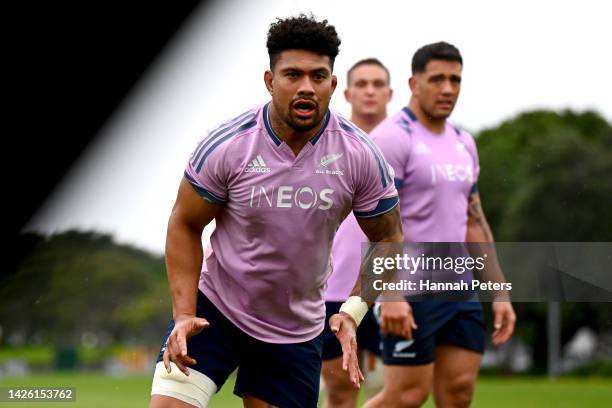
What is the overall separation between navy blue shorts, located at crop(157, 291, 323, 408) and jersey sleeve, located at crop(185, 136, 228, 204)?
0.59 meters

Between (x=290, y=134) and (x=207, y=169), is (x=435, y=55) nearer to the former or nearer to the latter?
(x=290, y=134)

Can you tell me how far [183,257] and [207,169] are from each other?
16.2 inches

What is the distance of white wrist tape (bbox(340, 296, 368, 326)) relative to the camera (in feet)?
18.2

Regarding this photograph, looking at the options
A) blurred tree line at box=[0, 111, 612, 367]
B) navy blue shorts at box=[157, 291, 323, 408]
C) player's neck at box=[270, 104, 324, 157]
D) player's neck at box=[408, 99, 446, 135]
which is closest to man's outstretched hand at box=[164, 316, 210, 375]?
navy blue shorts at box=[157, 291, 323, 408]

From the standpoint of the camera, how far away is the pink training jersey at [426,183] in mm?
7633

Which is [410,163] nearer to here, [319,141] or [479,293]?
[479,293]

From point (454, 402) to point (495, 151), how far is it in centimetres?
4369

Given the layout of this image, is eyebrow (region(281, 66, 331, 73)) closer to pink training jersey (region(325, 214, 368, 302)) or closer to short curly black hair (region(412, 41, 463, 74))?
short curly black hair (region(412, 41, 463, 74))

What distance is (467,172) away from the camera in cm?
781

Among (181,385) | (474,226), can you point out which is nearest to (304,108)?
(181,385)

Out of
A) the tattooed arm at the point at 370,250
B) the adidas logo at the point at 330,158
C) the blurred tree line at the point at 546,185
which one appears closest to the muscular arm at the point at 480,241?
the tattooed arm at the point at 370,250

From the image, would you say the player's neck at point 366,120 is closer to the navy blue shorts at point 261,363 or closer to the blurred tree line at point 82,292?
the blurred tree line at point 82,292

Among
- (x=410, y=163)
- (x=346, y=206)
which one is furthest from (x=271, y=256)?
(x=410, y=163)

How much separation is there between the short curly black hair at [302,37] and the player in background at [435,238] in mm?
2313
